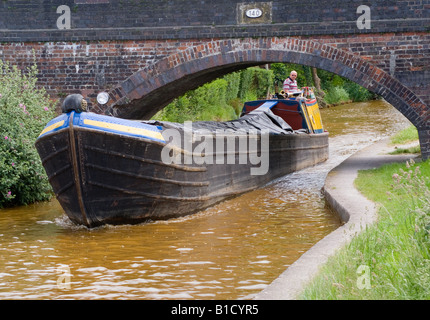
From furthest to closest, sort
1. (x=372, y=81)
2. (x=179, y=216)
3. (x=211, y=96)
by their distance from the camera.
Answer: (x=211, y=96) → (x=372, y=81) → (x=179, y=216)

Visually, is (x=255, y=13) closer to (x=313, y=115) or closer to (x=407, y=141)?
(x=313, y=115)

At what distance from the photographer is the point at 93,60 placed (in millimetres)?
15125

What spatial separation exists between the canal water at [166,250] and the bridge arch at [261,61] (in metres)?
2.64

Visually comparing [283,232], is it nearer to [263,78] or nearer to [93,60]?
[93,60]

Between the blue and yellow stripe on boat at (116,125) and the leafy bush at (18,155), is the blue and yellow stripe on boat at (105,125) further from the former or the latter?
the leafy bush at (18,155)

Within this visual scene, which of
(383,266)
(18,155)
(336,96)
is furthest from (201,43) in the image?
(336,96)

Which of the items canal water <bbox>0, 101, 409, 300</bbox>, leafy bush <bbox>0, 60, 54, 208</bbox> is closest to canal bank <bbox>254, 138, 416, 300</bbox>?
canal water <bbox>0, 101, 409, 300</bbox>

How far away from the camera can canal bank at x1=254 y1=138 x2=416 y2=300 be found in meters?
5.25

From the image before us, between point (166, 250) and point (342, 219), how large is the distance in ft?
7.43

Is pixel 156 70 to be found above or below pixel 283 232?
above

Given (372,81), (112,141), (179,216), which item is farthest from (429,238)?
(372,81)

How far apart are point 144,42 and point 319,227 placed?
269 inches

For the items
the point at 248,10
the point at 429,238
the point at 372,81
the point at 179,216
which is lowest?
the point at 179,216

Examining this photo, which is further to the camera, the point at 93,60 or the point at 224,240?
the point at 93,60
